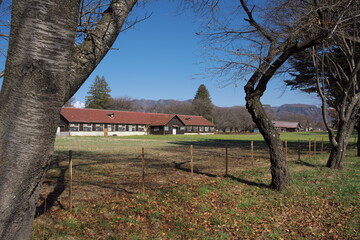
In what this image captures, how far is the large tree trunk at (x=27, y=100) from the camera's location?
219 cm

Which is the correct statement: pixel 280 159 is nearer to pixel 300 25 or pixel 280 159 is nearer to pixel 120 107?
pixel 300 25

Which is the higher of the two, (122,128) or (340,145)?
(340,145)

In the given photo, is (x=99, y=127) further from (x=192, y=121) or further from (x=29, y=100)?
(x=29, y=100)

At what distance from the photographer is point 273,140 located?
29.7 ft

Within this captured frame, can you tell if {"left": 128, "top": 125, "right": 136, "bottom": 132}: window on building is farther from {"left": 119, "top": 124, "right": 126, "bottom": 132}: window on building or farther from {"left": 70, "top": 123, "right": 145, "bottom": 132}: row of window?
{"left": 119, "top": 124, "right": 126, "bottom": 132}: window on building

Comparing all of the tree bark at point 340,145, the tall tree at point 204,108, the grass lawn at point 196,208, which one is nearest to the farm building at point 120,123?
the tall tree at point 204,108

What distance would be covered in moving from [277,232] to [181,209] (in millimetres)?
2326

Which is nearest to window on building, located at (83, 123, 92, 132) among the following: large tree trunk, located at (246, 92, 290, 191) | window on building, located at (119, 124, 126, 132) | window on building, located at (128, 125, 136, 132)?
window on building, located at (119, 124, 126, 132)

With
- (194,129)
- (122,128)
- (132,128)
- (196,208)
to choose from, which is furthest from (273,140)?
(194,129)

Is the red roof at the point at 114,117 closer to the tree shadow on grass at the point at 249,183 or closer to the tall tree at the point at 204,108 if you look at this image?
the tall tree at the point at 204,108

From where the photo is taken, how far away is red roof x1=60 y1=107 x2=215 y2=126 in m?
53.5

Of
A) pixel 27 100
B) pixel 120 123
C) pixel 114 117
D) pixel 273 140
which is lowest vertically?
pixel 273 140

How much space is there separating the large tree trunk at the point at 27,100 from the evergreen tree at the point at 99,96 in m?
88.3

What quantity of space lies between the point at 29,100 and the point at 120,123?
193ft
